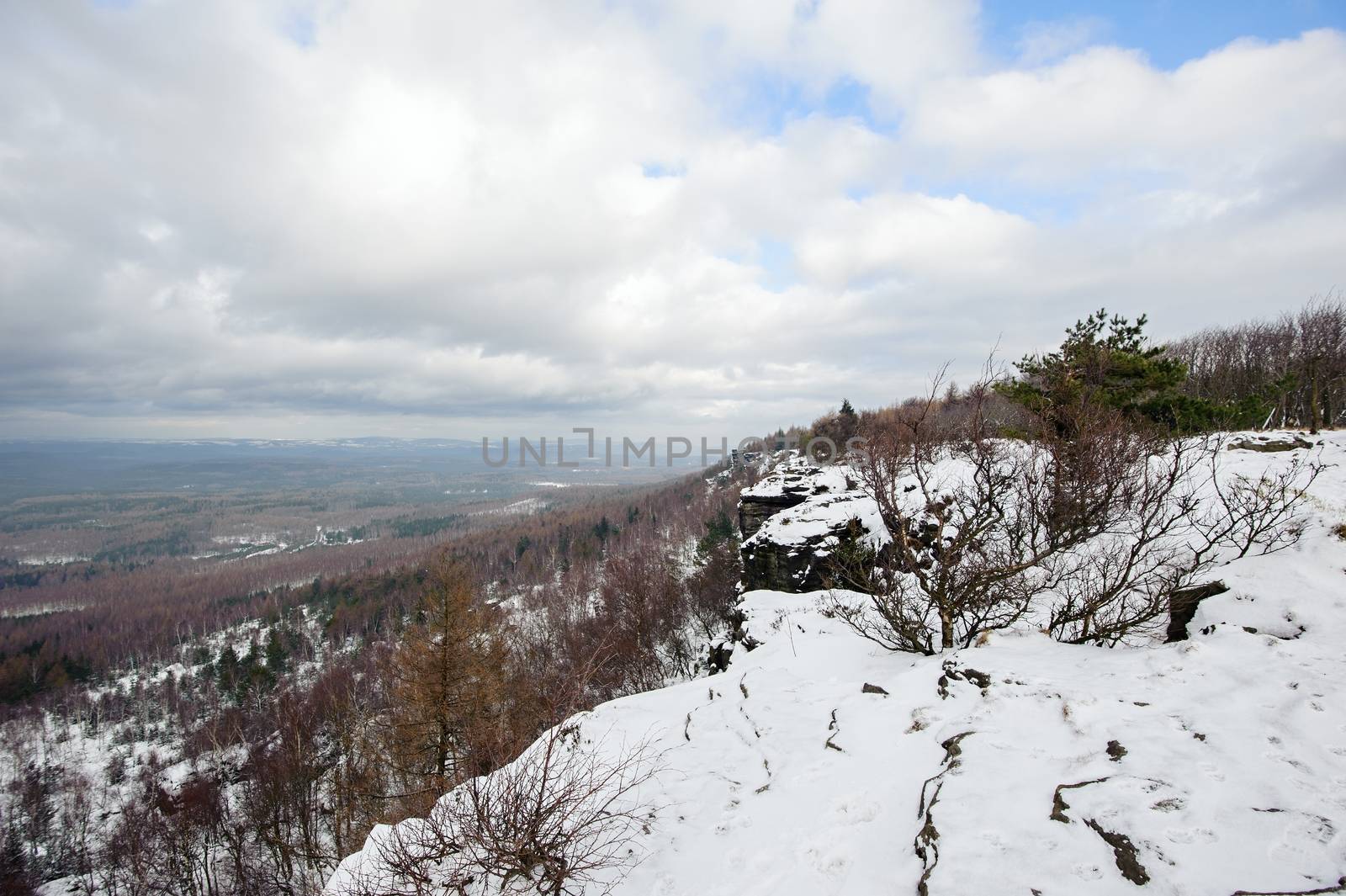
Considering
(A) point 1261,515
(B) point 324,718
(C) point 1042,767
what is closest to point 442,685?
(C) point 1042,767

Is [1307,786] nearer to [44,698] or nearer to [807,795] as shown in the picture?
[807,795]

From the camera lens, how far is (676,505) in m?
95.2

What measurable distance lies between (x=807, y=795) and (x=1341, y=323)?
36098mm

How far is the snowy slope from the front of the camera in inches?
143

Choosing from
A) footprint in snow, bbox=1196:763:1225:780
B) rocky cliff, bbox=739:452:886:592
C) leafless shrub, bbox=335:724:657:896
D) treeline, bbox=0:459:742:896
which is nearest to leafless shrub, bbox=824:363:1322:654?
footprint in snow, bbox=1196:763:1225:780

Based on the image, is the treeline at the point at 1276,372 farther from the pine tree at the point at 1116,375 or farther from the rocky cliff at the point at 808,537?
the rocky cliff at the point at 808,537

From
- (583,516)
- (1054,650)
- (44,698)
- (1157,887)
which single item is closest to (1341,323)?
(1054,650)

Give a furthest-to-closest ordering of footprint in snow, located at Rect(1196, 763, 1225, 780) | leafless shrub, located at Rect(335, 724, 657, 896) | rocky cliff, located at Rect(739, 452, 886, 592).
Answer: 1. rocky cliff, located at Rect(739, 452, 886, 592)
2. leafless shrub, located at Rect(335, 724, 657, 896)
3. footprint in snow, located at Rect(1196, 763, 1225, 780)

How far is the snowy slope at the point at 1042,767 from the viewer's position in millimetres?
3621

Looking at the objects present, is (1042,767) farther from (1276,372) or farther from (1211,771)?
(1276,372)

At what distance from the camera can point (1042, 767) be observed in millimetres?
4742

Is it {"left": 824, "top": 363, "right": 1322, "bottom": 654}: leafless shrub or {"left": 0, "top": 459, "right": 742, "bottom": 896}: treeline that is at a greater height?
{"left": 824, "top": 363, "right": 1322, "bottom": 654}: leafless shrub

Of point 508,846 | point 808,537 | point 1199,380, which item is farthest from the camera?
point 1199,380

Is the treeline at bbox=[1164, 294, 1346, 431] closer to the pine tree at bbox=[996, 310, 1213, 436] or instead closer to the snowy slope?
the pine tree at bbox=[996, 310, 1213, 436]
